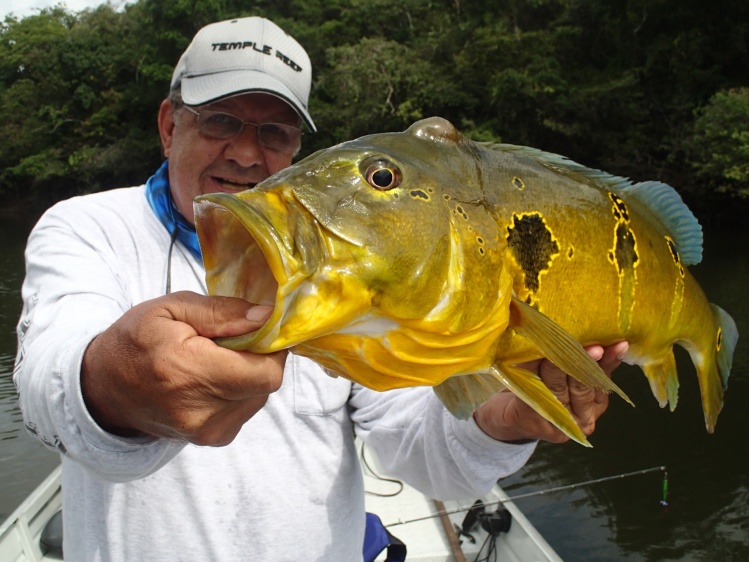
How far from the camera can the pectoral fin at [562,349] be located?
1378mm

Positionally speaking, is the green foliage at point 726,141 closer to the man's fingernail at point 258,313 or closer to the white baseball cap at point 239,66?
the white baseball cap at point 239,66

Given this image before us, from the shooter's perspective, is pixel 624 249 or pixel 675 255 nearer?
pixel 624 249

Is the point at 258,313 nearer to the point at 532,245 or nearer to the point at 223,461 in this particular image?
the point at 532,245

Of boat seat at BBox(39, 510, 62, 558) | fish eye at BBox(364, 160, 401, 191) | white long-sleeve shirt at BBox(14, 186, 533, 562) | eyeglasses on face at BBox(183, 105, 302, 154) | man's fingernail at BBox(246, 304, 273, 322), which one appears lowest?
boat seat at BBox(39, 510, 62, 558)

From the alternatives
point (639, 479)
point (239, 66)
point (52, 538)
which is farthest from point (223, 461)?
point (639, 479)

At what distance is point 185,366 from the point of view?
3.51 feet

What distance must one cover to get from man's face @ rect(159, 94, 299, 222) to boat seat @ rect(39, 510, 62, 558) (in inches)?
113

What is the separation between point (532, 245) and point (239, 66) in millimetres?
1586

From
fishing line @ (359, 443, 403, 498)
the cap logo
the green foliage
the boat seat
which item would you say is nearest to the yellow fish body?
the cap logo

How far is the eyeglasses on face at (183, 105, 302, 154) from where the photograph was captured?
2541 mm

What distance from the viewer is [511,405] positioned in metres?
1.97

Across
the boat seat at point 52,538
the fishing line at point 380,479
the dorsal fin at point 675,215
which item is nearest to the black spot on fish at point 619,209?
the dorsal fin at point 675,215

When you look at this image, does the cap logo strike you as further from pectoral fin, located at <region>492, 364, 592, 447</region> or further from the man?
pectoral fin, located at <region>492, 364, 592, 447</region>

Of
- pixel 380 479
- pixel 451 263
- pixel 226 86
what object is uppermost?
pixel 226 86
